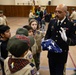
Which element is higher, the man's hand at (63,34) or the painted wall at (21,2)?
the man's hand at (63,34)

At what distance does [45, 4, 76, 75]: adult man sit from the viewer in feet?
10.8

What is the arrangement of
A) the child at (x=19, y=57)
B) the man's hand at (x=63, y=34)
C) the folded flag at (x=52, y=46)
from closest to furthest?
the child at (x=19, y=57) < the man's hand at (x=63, y=34) < the folded flag at (x=52, y=46)

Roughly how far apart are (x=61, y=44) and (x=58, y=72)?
1.93 ft

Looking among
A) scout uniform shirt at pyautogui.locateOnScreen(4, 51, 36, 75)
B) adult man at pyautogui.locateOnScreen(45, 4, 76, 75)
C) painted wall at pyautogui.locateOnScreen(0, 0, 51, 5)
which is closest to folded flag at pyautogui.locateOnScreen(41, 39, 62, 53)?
adult man at pyautogui.locateOnScreen(45, 4, 76, 75)

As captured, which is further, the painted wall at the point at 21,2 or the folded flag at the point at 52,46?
the painted wall at the point at 21,2

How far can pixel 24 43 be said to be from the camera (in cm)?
185

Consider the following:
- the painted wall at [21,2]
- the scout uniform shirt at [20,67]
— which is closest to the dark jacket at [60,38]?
the scout uniform shirt at [20,67]

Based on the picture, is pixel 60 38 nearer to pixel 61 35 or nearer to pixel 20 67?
pixel 61 35

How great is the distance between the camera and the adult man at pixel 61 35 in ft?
10.8

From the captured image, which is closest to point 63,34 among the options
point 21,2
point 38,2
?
point 38,2

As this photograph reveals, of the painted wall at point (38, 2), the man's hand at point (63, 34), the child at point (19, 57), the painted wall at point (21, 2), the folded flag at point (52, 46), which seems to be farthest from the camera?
the painted wall at point (21, 2)

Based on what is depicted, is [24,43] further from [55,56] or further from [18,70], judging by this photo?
[55,56]

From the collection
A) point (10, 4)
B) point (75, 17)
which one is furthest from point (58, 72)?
point (10, 4)

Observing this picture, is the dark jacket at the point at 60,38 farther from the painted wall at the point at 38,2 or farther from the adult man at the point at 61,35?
the painted wall at the point at 38,2
